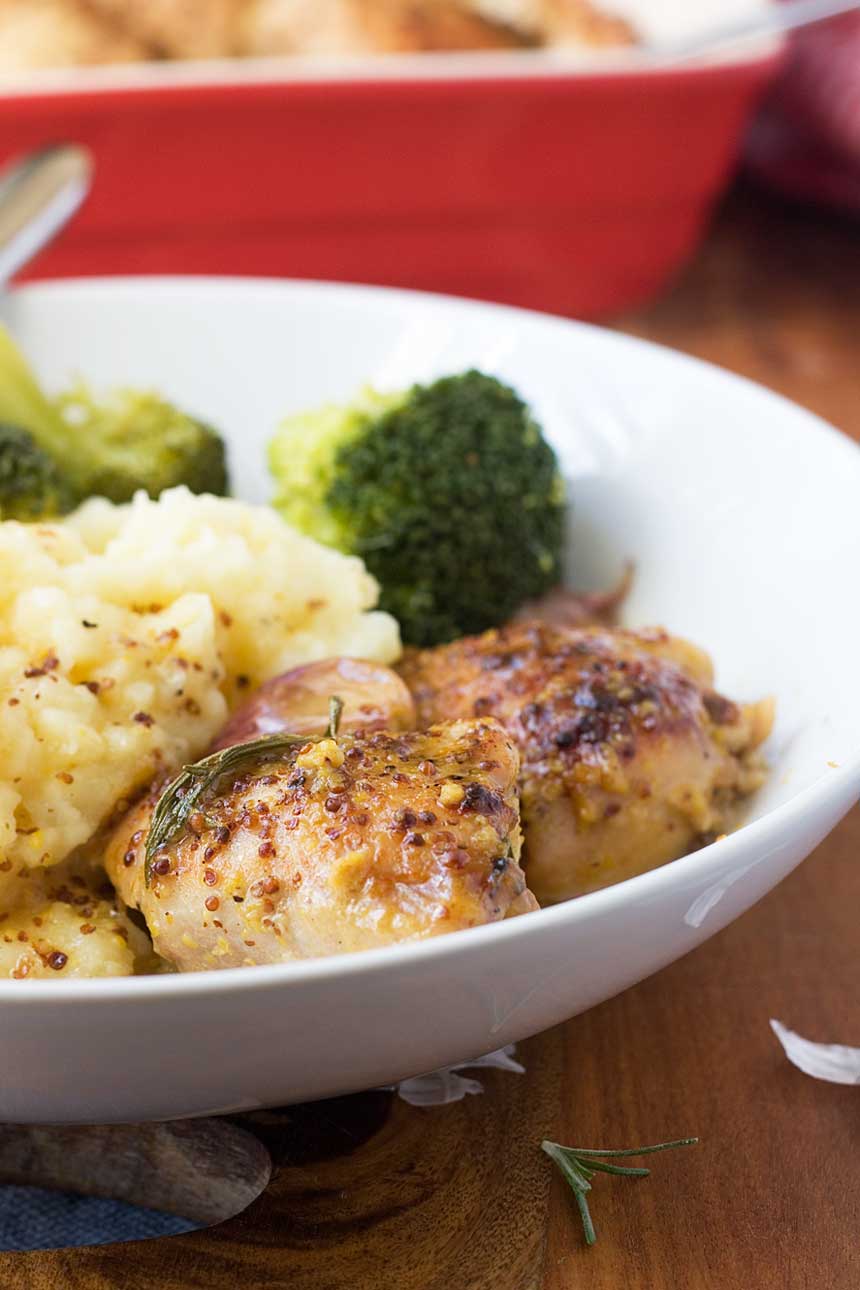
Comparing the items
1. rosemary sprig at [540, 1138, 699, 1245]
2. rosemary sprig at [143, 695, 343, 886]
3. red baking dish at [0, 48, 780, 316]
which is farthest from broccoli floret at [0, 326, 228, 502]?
rosemary sprig at [540, 1138, 699, 1245]

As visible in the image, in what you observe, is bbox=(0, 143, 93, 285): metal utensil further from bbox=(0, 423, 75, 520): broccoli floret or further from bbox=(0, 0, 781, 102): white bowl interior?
bbox=(0, 423, 75, 520): broccoli floret

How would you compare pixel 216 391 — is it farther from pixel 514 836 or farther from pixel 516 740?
pixel 514 836

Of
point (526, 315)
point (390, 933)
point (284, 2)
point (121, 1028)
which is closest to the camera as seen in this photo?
point (121, 1028)

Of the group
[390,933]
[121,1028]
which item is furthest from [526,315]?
[121,1028]

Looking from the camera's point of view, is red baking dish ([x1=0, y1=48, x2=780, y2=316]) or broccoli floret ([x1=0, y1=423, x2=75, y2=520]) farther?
red baking dish ([x1=0, y1=48, x2=780, y2=316])

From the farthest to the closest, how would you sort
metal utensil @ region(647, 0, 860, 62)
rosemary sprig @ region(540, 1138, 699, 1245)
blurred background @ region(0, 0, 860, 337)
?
1. metal utensil @ region(647, 0, 860, 62)
2. blurred background @ region(0, 0, 860, 337)
3. rosemary sprig @ region(540, 1138, 699, 1245)
